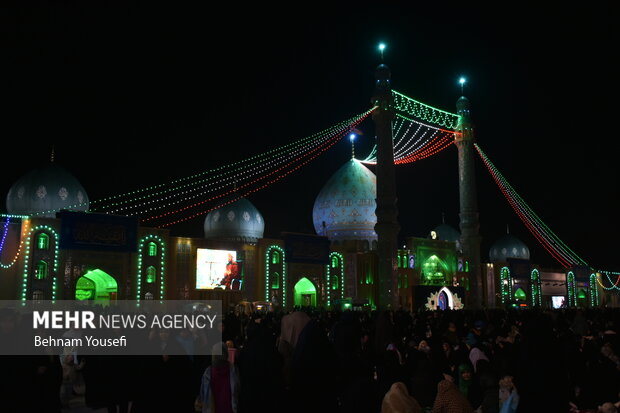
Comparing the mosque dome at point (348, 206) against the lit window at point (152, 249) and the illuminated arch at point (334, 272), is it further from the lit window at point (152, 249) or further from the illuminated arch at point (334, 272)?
the lit window at point (152, 249)

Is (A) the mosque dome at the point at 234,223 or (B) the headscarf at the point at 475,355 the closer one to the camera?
(B) the headscarf at the point at 475,355

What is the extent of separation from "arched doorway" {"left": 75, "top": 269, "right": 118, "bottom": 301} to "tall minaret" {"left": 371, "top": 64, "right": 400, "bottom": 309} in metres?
11.4

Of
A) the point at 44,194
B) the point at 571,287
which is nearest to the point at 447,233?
the point at 571,287

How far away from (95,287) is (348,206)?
49.4 ft

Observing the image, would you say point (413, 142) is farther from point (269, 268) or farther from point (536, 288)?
→ point (536, 288)

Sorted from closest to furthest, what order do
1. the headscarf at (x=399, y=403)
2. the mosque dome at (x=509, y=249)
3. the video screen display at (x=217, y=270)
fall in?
the headscarf at (x=399, y=403), the video screen display at (x=217, y=270), the mosque dome at (x=509, y=249)

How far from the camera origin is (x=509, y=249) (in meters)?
43.8

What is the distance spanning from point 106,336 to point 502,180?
2849cm

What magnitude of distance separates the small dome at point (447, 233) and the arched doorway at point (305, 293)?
47.2ft

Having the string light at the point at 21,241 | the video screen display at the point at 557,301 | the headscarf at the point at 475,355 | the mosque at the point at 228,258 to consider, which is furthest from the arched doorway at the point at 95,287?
the video screen display at the point at 557,301

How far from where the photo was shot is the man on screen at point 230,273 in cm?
2680

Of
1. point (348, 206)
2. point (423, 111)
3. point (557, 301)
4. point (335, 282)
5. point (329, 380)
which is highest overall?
point (423, 111)

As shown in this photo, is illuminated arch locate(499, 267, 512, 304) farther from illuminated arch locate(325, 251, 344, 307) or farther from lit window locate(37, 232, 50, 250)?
lit window locate(37, 232, 50, 250)

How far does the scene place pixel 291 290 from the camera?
94.7ft
